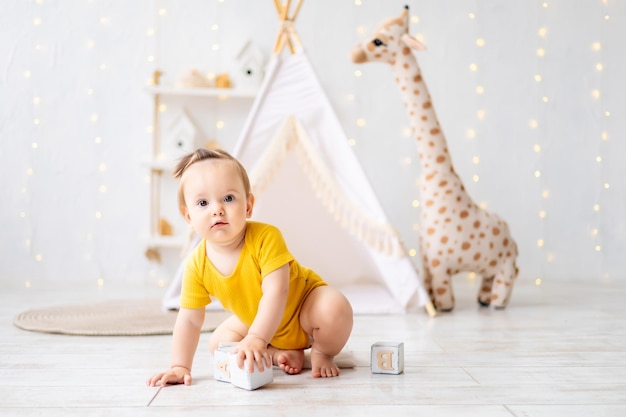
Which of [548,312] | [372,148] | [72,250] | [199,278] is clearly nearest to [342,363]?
[199,278]

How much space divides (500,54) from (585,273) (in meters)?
1.19

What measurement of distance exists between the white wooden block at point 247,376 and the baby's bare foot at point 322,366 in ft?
0.42

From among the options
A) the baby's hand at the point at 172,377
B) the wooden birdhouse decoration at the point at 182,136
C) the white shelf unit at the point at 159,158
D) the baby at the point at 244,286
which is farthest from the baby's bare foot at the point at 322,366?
the wooden birdhouse decoration at the point at 182,136

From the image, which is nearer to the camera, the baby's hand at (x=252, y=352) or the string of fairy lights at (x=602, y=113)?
the baby's hand at (x=252, y=352)

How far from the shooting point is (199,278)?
5.02ft

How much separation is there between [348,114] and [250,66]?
1.78 feet

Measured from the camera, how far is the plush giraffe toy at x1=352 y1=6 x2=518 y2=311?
2633mm

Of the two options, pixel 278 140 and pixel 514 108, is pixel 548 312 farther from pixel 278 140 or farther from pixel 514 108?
pixel 514 108

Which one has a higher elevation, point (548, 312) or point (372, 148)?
point (372, 148)

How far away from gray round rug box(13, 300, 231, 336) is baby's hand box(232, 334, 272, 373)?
0.76 m

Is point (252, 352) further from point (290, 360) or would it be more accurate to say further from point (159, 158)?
point (159, 158)

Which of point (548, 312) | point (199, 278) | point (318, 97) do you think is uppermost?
point (318, 97)

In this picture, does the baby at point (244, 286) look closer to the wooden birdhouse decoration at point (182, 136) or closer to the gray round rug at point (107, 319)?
the gray round rug at point (107, 319)

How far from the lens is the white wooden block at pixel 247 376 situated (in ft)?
4.55
